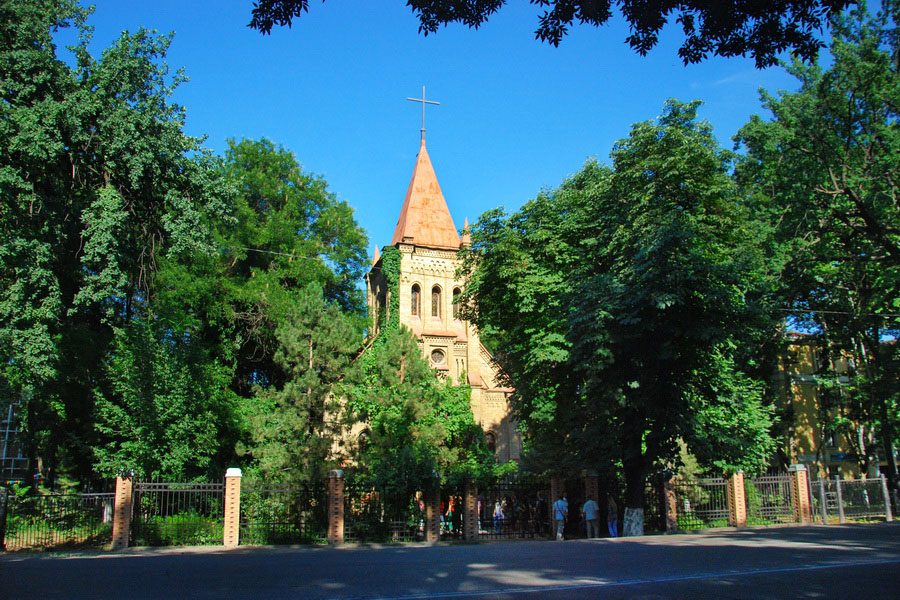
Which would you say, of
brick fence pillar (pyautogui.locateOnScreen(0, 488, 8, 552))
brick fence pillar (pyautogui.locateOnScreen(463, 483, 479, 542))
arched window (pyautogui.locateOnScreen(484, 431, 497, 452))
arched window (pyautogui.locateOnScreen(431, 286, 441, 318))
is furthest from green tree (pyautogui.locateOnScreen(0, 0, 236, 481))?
arched window (pyautogui.locateOnScreen(484, 431, 497, 452))

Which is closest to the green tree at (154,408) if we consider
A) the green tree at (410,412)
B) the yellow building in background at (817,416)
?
the green tree at (410,412)

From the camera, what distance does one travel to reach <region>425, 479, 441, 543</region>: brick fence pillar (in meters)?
18.4

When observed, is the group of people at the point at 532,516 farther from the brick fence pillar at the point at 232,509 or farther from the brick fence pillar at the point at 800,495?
the brick fence pillar at the point at 800,495

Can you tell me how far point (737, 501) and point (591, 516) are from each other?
5348mm

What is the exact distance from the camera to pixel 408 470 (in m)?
18.5

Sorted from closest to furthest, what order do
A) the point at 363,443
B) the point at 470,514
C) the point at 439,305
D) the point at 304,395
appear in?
the point at 470,514 → the point at 304,395 → the point at 363,443 → the point at 439,305

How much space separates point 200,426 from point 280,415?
2607 mm

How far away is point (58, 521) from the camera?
53.8 ft

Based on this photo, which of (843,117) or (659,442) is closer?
(659,442)

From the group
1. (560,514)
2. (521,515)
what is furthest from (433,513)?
(560,514)

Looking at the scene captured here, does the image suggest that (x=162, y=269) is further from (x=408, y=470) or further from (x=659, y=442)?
(x=659, y=442)

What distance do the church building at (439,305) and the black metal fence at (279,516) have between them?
1354 centimetres

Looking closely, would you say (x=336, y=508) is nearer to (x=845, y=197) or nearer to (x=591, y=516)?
(x=591, y=516)

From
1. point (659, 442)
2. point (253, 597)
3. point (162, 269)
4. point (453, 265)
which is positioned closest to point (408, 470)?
point (659, 442)
